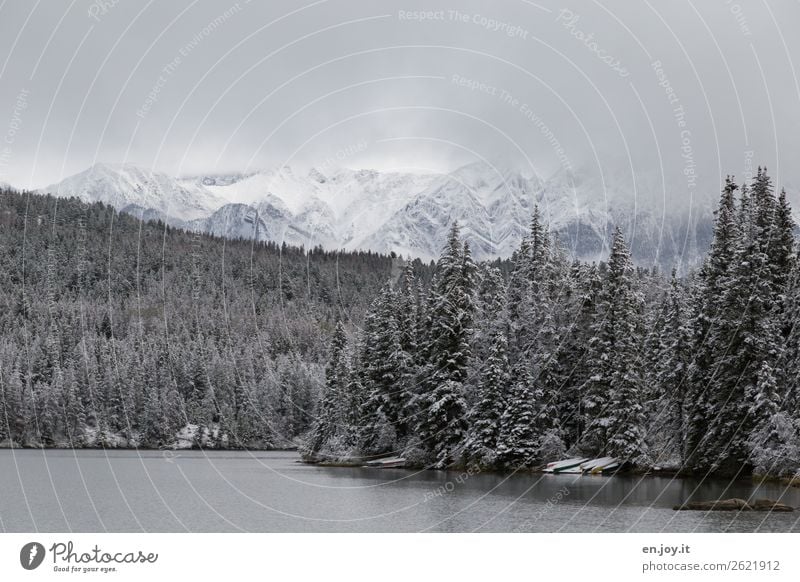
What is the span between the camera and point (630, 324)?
6781cm

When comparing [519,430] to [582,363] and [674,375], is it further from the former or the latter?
[674,375]

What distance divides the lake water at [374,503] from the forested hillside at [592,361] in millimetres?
3391

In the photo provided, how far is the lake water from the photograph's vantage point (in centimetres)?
4000

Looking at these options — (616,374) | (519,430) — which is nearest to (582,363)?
(616,374)

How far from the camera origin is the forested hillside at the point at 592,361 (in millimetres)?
57656

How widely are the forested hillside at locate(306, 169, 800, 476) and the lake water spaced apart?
134 inches

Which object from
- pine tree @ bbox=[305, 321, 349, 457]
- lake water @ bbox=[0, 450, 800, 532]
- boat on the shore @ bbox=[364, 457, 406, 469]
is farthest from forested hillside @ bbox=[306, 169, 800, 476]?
pine tree @ bbox=[305, 321, 349, 457]

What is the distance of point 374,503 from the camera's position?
1933 inches

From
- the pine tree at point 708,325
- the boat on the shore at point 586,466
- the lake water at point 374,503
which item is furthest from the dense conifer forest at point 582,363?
the lake water at point 374,503

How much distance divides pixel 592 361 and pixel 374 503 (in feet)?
85.4

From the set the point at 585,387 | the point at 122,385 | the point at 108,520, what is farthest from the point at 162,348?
the point at 108,520
